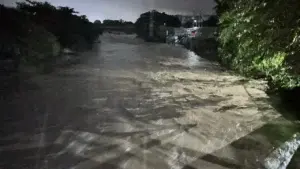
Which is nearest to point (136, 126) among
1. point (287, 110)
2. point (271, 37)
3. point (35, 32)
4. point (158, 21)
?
point (271, 37)

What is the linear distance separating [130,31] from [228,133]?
58.8 m

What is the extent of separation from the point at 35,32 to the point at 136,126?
9.54 meters

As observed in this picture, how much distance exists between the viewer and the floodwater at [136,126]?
186 inches

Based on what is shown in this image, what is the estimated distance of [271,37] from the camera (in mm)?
7172

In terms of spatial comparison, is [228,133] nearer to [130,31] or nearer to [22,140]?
[22,140]

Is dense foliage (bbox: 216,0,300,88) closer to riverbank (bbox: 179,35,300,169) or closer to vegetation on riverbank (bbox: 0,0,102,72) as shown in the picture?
riverbank (bbox: 179,35,300,169)

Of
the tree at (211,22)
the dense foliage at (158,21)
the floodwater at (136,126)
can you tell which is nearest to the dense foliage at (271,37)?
the floodwater at (136,126)

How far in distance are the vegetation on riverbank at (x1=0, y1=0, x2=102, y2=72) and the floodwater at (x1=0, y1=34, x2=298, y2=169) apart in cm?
215

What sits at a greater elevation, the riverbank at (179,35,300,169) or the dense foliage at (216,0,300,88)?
the dense foliage at (216,0,300,88)

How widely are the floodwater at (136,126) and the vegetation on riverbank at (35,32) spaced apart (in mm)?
2148

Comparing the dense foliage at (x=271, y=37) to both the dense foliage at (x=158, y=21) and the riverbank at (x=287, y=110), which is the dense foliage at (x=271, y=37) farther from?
the dense foliage at (x=158, y=21)

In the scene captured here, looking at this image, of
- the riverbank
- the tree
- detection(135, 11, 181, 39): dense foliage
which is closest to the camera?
the riverbank

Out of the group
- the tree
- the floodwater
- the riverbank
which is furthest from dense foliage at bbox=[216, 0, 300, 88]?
the tree

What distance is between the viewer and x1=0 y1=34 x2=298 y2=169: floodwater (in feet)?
15.5
